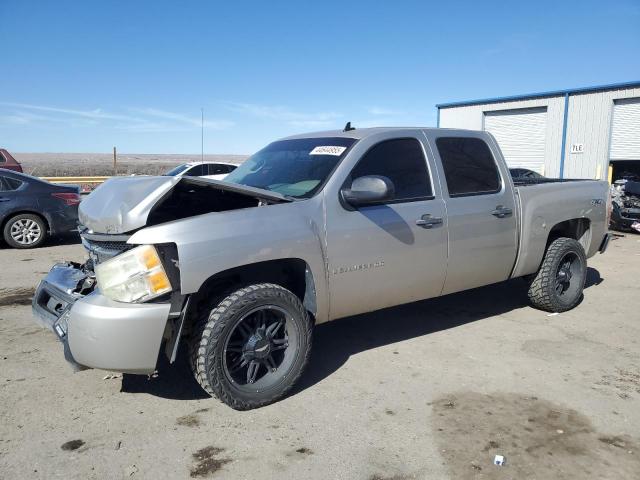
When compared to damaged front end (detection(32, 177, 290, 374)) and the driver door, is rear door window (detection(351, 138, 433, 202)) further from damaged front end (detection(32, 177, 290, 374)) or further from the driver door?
damaged front end (detection(32, 177, 290, 374))

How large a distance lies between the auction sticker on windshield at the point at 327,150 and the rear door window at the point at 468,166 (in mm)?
991

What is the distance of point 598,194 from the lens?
6.03m

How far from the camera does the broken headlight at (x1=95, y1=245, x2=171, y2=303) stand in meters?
3.12

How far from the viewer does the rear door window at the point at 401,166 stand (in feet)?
13.6

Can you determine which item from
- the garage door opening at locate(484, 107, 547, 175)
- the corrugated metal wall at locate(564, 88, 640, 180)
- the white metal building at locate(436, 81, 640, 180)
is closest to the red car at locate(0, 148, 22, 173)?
the garage door opening at locate(484, 107, 547, 175)

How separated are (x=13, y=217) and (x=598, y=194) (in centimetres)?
957

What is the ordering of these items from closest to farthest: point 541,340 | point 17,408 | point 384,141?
point 17,408, point 384,141, point 541,340

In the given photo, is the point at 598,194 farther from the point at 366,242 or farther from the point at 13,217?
the point at 13,217

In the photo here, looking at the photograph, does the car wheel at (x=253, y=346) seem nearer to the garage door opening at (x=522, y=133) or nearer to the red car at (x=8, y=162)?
the red car at (x=8, y=162)

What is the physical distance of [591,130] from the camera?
68.1ft

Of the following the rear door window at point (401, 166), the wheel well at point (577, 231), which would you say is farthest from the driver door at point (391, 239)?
the wheel well at point (577, 231)

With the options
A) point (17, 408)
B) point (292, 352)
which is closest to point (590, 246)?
point (292, 352)

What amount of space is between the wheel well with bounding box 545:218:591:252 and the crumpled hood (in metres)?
3.68

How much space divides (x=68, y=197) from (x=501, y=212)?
8286 millimetres
